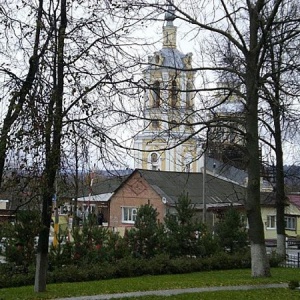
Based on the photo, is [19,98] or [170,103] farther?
[170,103]

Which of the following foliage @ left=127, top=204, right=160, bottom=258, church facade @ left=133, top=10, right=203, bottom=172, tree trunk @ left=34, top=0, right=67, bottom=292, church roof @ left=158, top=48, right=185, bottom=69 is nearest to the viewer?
Answer: tree trunk @ left=34, top=0, right=67, bottom=292

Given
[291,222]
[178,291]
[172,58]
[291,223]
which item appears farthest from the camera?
[291,223]

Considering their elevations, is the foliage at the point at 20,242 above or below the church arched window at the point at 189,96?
below

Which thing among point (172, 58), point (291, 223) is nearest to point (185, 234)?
point (172, 58)

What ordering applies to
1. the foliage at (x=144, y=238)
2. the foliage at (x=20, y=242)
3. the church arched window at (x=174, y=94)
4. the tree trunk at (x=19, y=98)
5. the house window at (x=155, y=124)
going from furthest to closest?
the foliage at (x=144, y=238) < the foliage at (x=20, y=242) < the church arched window at (x=174, y=94) < the house window at (x=155, y=124) < the tree trunk at (x=19, y=98)

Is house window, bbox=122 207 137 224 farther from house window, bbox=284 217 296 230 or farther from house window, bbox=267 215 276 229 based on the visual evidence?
house window, bbox=284 217 296 230

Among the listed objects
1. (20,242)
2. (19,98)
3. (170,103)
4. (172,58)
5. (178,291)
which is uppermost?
(172,58)

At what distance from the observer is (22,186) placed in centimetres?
1242

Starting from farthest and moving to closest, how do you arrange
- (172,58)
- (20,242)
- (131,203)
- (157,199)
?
1. (131,203)
2. (157,199)
3. (20,242)
4. (172,58)

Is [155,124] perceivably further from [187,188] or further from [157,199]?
[187,188]

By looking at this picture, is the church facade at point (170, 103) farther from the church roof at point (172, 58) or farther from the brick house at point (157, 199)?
the brick house at point (157, 199)

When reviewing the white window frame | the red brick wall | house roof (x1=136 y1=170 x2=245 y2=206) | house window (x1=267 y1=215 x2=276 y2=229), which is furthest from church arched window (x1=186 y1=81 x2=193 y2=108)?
the white window frame

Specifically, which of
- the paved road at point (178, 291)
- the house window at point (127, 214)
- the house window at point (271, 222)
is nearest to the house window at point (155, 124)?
the paved road at point (178, 291)

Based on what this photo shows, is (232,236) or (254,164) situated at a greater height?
(254,164)
